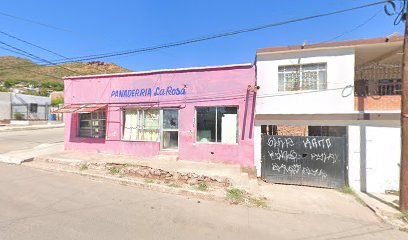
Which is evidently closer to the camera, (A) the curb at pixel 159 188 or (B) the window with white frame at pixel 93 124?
(A) the curb at pixel 159 188

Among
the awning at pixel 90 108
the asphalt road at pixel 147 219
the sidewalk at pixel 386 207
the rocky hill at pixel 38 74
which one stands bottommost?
the sidewalk at pixel 386 207

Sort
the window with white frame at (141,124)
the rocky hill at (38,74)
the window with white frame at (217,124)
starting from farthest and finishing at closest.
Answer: the rocky hill at (38,74)
the window with white frame at (141,124)
the window with white frame at (217,124)

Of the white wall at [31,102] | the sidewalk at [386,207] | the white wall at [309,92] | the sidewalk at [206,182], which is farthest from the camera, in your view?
the white wall at [31,102]

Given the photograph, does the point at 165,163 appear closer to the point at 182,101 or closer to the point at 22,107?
the point at 182,101

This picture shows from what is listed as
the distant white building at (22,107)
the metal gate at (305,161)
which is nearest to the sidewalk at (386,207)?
the metal gate at (305,161)

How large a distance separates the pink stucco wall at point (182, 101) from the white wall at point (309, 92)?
20.8 inches

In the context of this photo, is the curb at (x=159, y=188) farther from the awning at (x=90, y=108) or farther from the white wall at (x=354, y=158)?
the white wall at (x=354, y=158)

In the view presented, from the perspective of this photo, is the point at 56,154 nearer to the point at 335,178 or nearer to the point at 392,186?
the point at 335,178

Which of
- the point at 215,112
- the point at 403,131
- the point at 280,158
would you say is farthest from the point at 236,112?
the point at 403,131

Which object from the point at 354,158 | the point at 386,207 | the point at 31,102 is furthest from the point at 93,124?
the point at 31,102

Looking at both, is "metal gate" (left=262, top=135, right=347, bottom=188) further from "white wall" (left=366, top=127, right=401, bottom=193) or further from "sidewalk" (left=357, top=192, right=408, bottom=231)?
"sidewalk" (left=357, top=192, right=408, bottom=231)

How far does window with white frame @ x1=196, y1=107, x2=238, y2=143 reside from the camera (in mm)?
10680

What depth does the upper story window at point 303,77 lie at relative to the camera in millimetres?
9633

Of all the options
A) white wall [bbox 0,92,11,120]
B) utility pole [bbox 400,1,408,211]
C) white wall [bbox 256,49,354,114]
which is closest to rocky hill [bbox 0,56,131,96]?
white wall [bbox 0,92,11,120]
